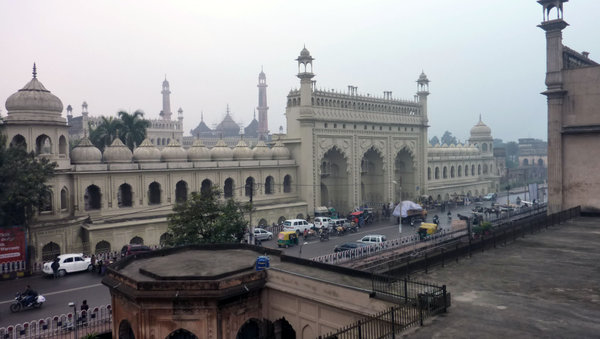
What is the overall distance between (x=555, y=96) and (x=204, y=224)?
19450 millimetres

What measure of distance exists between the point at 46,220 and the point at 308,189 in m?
20.7

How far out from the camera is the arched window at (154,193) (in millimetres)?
33906

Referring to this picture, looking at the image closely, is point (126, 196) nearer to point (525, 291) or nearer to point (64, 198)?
point (64, 198)

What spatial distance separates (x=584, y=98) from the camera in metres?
24.2

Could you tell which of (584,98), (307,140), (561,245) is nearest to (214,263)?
(561,245)

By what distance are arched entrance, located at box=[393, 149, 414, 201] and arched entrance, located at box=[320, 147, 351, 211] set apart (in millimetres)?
9031


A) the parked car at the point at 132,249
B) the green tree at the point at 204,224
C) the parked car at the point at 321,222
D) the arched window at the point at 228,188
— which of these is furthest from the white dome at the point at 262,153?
the green tree at the point at 204,224

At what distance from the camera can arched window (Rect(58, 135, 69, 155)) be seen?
29.0 metres

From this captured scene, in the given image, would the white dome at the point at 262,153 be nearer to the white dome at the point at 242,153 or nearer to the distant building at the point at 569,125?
the white dome at the point at 242,153

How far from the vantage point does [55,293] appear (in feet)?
69.5

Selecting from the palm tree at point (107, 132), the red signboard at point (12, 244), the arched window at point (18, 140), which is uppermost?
the palm tree at point (107, 132)

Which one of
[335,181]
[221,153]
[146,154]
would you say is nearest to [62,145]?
[146,154]

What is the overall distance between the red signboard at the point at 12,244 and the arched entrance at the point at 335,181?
26027 mm

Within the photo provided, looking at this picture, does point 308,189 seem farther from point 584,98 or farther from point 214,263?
point 214,263
